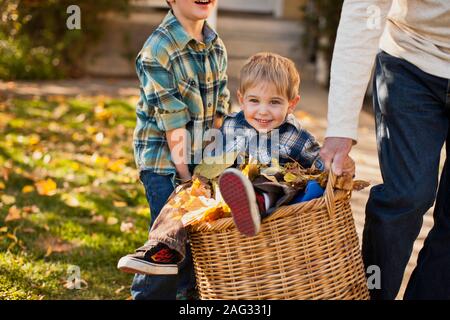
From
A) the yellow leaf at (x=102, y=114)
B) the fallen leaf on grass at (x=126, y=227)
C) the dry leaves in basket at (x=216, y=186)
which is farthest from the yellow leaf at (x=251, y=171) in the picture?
the yellow leaf at (x=102, y=114)

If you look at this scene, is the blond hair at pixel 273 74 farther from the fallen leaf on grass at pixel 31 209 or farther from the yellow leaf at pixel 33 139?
the yellow leaf at pixel 33 139

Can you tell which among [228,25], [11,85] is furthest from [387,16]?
[228,25]

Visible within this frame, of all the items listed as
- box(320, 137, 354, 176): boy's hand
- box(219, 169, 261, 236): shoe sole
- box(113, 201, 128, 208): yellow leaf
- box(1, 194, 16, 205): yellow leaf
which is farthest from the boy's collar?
box(1, 194, 16, 205): yellow leaf

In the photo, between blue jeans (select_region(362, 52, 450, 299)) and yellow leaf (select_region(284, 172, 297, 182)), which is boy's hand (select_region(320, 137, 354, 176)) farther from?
blue jeans (select_region(362, 52, 450, 299))

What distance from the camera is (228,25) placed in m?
10.4

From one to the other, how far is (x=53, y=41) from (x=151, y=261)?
7.54m

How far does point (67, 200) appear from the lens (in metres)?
4.88

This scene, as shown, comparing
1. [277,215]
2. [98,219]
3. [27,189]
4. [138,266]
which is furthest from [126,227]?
[277,215]

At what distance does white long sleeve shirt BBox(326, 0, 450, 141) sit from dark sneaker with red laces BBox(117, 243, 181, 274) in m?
0.71

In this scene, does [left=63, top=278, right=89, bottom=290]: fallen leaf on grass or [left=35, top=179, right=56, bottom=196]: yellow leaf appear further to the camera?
[left=35, top=179, right=56, bottom=196]: yellow leaf

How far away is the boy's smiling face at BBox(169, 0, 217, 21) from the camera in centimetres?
308

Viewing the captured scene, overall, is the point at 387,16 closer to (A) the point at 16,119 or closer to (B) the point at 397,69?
(B) the point at 397,69

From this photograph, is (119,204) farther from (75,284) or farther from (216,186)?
(216,186)
